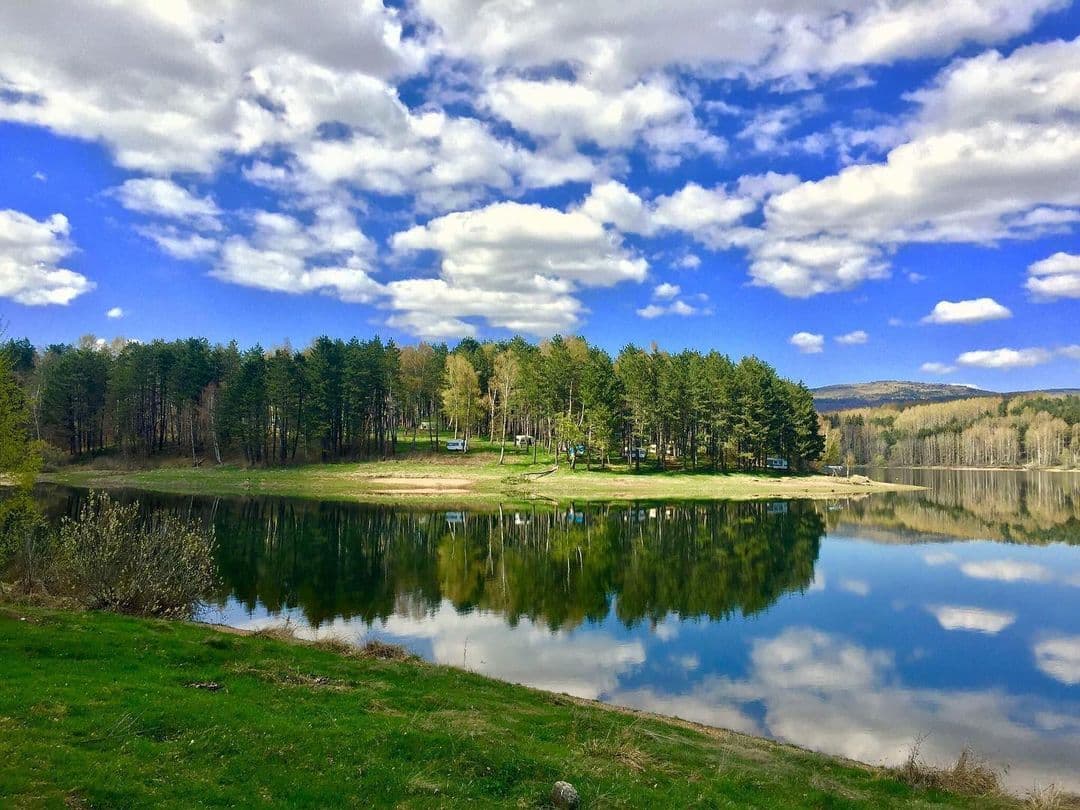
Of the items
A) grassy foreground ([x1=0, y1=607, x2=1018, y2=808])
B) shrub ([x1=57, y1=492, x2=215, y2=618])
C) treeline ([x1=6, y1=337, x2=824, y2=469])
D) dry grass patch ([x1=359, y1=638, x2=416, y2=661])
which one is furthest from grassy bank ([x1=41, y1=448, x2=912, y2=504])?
grassy foreground ([x1=0, y1=607, x2=1018, y2=808])

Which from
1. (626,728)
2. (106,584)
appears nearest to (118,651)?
(106,584)

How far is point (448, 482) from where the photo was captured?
92.5 m

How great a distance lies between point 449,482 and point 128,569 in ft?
222

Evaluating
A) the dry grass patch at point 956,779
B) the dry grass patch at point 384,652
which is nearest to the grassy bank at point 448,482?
the dry grass patch at point 384,652

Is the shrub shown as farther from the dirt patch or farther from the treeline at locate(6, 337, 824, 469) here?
the treeline at locate(6, 337, 824, 469)

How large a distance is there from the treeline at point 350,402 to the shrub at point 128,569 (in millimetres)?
75724

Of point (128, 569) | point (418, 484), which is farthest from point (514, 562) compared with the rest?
point (418, 484)

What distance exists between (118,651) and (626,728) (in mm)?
12441

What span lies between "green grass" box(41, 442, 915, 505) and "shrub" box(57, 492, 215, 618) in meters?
53.4

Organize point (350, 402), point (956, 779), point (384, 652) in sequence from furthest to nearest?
point (350, 402)
point (384, 652)
point (956, 779)

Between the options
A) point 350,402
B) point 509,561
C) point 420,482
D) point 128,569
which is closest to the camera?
point 128,569

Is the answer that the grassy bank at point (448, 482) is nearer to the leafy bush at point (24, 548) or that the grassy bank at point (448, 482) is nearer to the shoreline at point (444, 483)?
the shoreline at point (444, 483)

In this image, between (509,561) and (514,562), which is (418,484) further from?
(514,562)

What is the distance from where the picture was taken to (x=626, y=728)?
51.0 feet
